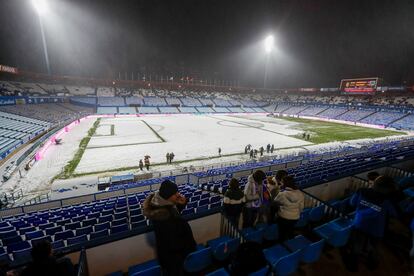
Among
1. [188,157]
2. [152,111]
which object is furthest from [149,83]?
[188,157]

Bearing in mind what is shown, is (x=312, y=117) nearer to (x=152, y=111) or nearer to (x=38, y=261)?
(x=152, y=111)

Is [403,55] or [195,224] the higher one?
[403,55]

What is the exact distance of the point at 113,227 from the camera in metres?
5.51

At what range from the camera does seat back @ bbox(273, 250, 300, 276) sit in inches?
132

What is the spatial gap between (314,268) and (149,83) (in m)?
83.2

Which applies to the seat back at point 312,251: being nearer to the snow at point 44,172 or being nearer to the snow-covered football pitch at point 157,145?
the snow at point 44,172

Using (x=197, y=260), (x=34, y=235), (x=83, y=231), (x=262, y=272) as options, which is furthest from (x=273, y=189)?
(x=34, y=235)

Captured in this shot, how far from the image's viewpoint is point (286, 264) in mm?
3494

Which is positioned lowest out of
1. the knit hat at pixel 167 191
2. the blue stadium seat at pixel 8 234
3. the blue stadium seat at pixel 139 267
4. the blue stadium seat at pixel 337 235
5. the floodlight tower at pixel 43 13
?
the blue stadium seat at pixel 8 234

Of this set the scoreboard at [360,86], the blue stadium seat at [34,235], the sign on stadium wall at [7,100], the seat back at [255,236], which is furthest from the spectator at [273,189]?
the scoreboard at [360,86]

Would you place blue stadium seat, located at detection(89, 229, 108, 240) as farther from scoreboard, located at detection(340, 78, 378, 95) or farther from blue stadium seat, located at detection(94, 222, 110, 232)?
scoreboard, located at detection(340, 78, 378, 95)

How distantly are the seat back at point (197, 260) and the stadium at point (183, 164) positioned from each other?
3 cm

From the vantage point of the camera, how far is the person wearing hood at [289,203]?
4.32 m

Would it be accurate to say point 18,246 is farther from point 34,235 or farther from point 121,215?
point 121,215
